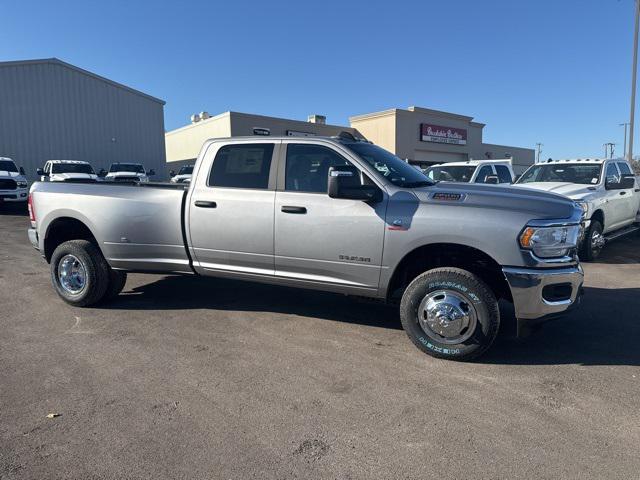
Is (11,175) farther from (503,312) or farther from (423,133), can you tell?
(423,133)

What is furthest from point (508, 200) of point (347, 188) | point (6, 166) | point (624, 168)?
point (6, 166)

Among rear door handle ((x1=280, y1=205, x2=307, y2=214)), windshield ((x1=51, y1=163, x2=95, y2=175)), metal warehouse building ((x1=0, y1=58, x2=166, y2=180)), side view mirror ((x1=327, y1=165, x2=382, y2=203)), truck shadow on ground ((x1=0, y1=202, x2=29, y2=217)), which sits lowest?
truck shadow on ground ((x1=0, y1=202, x2=29, y2=217))

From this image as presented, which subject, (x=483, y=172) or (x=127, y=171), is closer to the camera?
(x=483, y=172)

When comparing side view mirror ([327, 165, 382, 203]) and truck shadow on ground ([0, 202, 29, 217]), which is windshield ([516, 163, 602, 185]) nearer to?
side view mirror ([327, 165, 382, 203])

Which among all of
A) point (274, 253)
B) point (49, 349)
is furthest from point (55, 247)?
point (274, 253)

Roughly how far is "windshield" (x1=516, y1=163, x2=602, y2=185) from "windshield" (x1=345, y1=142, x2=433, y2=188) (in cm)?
601

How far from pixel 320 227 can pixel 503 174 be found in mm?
10046

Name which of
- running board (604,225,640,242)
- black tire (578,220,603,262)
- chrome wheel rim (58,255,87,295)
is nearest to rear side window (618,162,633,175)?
running board (604,225,640,242)

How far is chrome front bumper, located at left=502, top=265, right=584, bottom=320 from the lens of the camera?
3754 mm

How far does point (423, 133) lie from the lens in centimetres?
3553

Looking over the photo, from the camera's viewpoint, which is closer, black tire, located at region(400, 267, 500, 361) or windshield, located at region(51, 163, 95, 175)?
black tire, located at region(400, 267, 500, 361)

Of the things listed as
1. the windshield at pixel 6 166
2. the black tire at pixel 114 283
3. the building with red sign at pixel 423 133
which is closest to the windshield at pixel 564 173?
the black tire at pixel 114 283

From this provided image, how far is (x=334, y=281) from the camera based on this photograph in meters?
4.50

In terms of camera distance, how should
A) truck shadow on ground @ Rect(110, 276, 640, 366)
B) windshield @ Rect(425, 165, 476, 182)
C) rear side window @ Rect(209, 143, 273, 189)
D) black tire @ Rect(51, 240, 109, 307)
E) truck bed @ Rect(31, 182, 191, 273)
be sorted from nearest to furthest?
truck shadow on ground @ Rect(110, 276, 640, 366) < rear side window @ Rect(209, 143, 273, 189) < truck bed @ Rect(31, 182, 191, 273) < black tire @ Rect(51, 240, 109, 307) < windshield @ Rect(425, 165, 476, 182)
